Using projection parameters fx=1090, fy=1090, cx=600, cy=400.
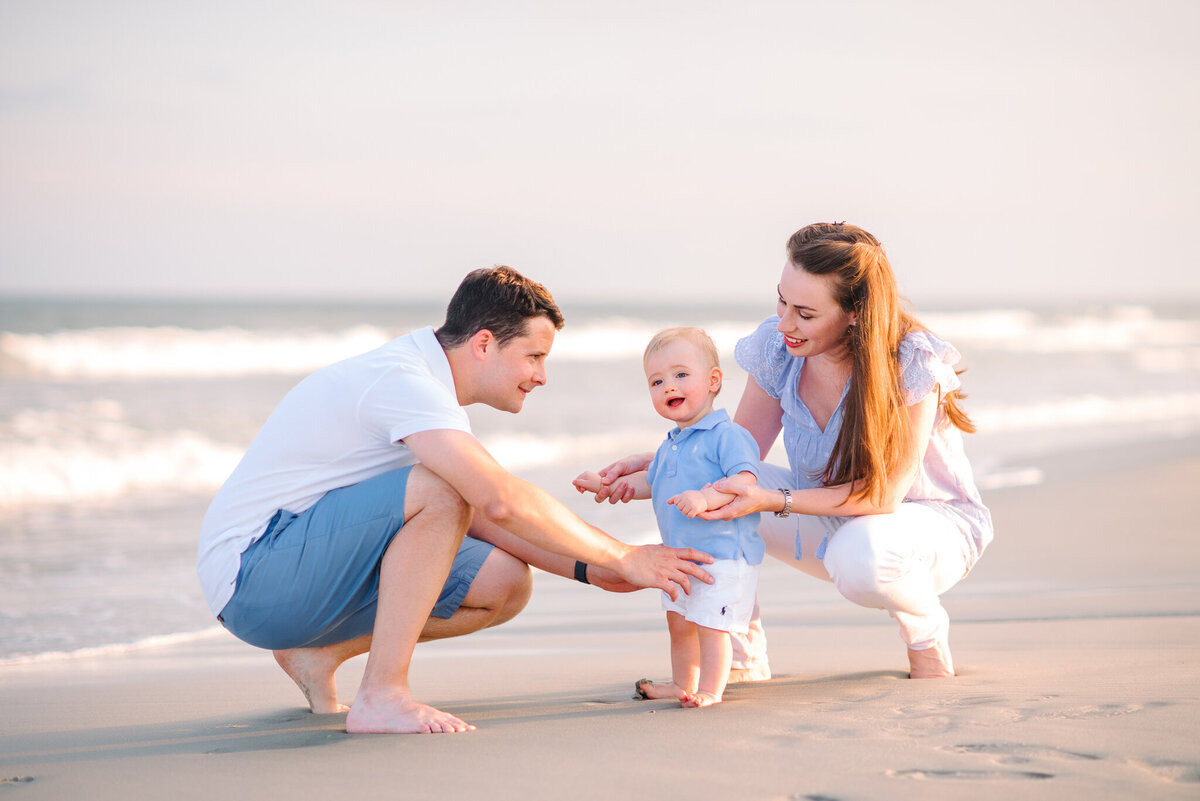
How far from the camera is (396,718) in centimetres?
281

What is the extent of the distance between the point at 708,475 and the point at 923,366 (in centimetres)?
71

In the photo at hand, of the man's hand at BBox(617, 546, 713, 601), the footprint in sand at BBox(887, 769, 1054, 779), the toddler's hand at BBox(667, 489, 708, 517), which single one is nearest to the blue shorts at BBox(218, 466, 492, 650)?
the man's hand at BBox(617, 546, 713, 601)

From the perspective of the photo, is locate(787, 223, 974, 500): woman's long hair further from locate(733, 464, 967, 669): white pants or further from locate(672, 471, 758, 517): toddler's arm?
locate(672, 471, 758, 517): toddler's arm

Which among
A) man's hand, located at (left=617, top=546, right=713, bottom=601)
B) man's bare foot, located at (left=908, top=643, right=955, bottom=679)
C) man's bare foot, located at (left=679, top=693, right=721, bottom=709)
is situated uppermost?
man's hand, located at (left=617, top=546, right=713, bottom=601)

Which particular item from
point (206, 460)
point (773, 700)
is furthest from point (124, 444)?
point (773, 700)

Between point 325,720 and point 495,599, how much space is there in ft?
1.95

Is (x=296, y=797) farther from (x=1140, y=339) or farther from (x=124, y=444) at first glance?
(x=1140, y=339)

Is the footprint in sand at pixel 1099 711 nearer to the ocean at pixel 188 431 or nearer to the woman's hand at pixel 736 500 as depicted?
the woman's hand at pixel 736 500

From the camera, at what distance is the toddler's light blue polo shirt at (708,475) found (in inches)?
123

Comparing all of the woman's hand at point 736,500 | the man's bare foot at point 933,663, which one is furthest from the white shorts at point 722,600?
the man's bare foot at point 933,663

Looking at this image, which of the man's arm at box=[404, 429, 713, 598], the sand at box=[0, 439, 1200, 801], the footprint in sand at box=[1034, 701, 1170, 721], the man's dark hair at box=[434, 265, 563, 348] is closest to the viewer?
the sand at box=[0, 439, 1200, 801]

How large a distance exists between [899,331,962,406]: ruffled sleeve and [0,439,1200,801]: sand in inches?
33.6

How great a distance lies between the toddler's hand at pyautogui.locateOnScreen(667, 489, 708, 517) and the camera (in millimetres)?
2951

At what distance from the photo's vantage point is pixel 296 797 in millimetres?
2307
